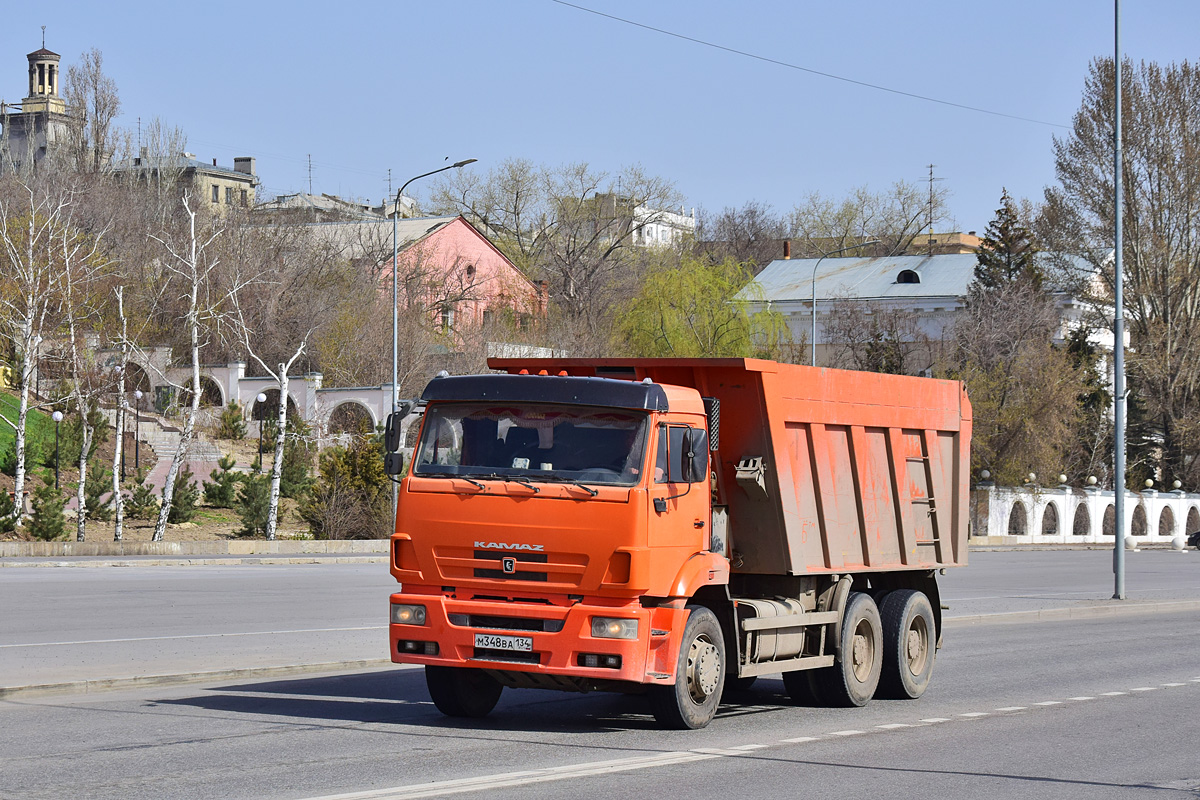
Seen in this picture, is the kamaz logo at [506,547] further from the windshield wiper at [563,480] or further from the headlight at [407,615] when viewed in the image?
the headlight at [407,615]

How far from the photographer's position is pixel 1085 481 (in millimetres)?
76312

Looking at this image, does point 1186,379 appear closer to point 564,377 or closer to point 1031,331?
point 1031,331

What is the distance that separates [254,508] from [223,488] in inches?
171

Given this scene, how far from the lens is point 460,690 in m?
11.3

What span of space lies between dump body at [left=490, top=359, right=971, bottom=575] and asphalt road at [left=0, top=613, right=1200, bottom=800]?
141 centimetres

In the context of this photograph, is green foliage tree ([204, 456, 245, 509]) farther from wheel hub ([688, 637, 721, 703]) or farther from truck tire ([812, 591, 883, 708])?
wheel hub ([688, 637, 721, 703])

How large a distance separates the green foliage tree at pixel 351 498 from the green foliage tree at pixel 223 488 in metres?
3.72

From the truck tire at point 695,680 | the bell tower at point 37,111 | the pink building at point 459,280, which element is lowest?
the truck tire at point 695,680

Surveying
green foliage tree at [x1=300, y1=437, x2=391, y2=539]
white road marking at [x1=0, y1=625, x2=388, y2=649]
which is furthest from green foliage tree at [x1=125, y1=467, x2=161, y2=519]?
white road marking at [x1=0, y1=625, x2=388, y2=649]

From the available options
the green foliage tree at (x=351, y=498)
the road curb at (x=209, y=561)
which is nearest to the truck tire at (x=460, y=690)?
the road curb at (x=209, y=561)

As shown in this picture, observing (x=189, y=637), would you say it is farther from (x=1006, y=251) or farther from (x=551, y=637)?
(x=1006, y=251)

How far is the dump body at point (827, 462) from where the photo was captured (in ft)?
38.6

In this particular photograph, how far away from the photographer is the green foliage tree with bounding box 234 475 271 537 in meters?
40.2

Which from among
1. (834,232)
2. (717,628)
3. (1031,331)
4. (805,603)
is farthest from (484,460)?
(834,232)
